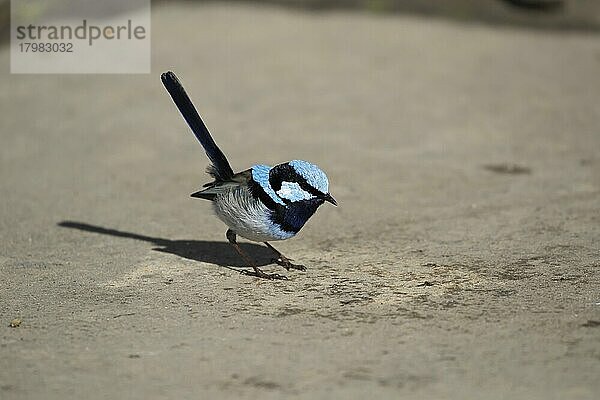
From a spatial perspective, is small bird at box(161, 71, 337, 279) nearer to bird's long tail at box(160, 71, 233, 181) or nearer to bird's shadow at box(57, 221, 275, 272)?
bird's long tail at box(160, 71, 233, 181)

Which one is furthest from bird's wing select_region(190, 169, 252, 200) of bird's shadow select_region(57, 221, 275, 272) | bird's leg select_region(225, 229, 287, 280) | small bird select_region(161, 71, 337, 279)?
bird's shadow select_region(57, 221, 275, 272)

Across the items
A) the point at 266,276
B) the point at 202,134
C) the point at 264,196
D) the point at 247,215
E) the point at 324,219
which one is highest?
the point at 202,134

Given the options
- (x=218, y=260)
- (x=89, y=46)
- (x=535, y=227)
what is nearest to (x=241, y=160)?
(x=218, y=260)

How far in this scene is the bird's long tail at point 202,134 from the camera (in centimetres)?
562

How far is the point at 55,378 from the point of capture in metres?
3.98

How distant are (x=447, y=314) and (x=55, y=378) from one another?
183cm

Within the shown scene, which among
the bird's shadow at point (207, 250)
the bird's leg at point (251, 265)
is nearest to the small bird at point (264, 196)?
the bird's leg at point (251, 265)

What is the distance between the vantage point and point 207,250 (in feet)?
19.7

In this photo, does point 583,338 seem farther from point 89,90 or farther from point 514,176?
point 89,90

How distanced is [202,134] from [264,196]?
0.72 metres

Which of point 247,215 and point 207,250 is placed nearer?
point 247,215

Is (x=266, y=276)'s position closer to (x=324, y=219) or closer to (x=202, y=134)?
(x=202, y=134)

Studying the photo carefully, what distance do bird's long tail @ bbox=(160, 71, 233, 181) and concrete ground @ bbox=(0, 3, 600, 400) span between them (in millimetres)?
549

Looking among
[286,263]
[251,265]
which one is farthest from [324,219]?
[251,265]
